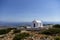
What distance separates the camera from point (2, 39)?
23.0 meters

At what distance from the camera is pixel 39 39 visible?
1788 cm

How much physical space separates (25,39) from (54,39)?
3.36 meters

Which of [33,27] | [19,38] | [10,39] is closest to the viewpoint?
[19,38]

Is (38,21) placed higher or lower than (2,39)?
higher

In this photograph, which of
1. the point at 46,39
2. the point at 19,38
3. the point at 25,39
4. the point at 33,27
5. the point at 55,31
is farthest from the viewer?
the point at 33,27

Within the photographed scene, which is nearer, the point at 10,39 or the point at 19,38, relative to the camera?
the point at 19,38

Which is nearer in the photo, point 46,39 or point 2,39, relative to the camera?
point 46,39

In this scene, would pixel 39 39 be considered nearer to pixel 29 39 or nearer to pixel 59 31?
pixel 29 39

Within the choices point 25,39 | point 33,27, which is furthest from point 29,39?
point 33,27

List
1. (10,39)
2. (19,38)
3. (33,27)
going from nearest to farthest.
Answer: (19,38)
(10,39)
(33,27)

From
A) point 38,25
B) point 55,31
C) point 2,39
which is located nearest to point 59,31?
point 55,31

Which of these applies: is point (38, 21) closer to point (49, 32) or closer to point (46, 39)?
point (49, 32)

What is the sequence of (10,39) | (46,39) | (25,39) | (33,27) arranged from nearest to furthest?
(46,39), (25,39), (10,39), (33,27)

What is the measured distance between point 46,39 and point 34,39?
5.45 feet
